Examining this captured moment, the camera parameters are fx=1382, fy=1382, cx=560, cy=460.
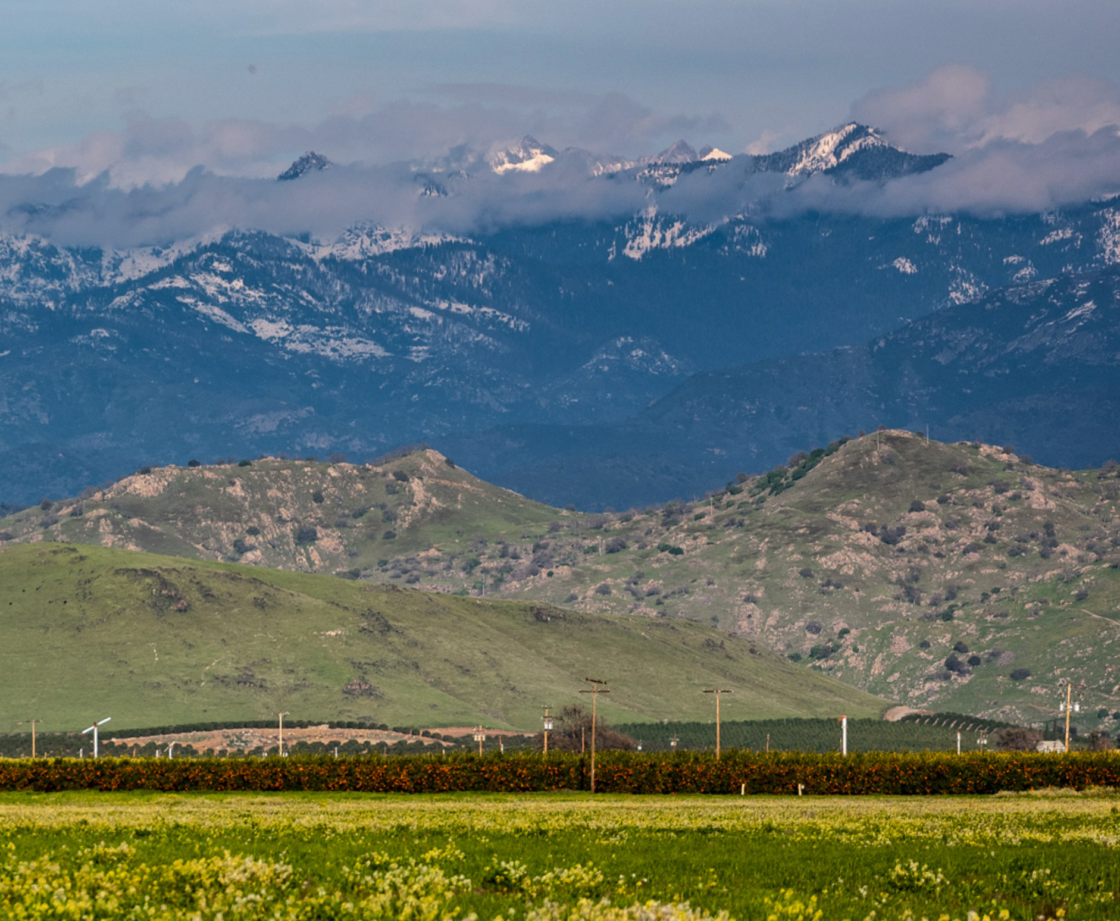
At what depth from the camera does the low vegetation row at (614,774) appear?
87.9 m

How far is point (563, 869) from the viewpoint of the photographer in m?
26.4

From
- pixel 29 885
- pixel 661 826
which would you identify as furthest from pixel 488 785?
pixel 29 885

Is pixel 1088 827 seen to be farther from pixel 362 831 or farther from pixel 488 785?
pixel 488 785

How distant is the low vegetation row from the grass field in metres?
46.9

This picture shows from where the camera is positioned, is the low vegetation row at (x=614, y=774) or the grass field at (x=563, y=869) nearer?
the grass field at (x=563, y=869)

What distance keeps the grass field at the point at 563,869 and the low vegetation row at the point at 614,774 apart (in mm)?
46875

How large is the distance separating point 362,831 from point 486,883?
44.6ft

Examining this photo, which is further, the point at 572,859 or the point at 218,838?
the point at 218,838

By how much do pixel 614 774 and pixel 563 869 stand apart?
67.8m

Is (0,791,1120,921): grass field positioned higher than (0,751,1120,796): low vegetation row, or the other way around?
(0,791,1120,921): grass field

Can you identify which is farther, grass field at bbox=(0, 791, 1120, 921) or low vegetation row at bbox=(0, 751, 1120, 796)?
low vegetation row at bbox=(0, 751, 1120, 796)

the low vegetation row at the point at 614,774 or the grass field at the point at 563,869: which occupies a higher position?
the grass field at the point at 563,869

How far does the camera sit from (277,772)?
9069cm

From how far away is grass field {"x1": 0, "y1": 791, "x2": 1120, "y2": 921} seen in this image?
20844 mm
